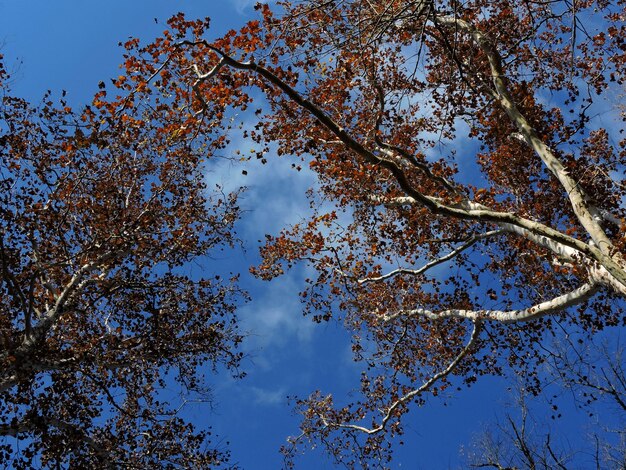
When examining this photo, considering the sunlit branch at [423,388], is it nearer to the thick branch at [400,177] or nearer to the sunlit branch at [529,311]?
the sunlit branch at [529,311]

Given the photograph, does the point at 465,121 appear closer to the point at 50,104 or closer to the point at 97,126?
the point at 97,126

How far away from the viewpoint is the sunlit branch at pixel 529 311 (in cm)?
717

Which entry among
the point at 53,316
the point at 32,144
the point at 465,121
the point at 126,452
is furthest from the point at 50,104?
the point at 465,121

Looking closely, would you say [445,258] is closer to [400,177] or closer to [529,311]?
[529,311]

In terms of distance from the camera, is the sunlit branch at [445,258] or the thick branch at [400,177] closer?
the thick branch at [400,177]

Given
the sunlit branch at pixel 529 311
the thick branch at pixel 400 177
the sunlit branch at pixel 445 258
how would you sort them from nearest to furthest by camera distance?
the thick branch at pixel 400 177 < the sunlit branch at pixel 529 311 < the sunlit branch at pixel 445 258

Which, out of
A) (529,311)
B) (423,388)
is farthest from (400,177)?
(423,388)

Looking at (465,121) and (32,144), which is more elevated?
(465,121)

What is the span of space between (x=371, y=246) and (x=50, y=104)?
791cm

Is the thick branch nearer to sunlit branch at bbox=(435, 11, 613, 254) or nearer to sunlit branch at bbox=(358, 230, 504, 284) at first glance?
sunlit branch at bbox=(435, 11, 613, 254)

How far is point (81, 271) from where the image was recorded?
906 cm

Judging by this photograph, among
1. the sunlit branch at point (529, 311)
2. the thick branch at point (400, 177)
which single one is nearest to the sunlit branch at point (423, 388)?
the sunlit branch at point (529, 311)

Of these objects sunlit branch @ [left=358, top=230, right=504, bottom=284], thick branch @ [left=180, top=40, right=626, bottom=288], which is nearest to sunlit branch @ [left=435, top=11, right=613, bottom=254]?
thick branch @ [left=180, top=40, right=626, bottom=288]

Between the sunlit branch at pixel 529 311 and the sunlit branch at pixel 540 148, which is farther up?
the sunlit branch at pixel 540 148
